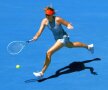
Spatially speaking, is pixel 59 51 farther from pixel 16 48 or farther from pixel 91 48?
pixel 16 48

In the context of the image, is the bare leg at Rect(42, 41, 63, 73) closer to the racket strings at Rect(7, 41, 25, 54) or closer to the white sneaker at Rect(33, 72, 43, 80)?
the white sneaker at Rect(33, 72, 43, 80)

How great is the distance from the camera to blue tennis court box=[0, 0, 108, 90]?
10.8m

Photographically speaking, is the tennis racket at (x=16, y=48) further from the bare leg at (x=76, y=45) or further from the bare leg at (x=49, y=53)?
the bare leg at (x=76, y=45)

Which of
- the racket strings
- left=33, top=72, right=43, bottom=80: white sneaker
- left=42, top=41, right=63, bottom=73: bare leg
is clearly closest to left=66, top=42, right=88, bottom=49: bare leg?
left=42, top=41, right=63, bottom=73: bare leg

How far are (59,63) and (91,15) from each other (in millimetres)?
3031

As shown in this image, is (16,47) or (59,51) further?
(59,51)

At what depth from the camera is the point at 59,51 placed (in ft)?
40.0

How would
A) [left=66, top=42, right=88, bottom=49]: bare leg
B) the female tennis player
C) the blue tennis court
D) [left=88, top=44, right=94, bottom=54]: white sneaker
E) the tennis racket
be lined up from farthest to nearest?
1. [left=88, top=44, right=94, bottom=54]: white sneaker
2. [left=66, top=42, right=88, bottom=49]: bare leg
3. the tennis racket
4. the female tennis player
5. the blue tennis court

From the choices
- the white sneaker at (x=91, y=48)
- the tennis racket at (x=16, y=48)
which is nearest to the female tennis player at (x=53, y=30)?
the tennis racket at (x=16, y=48)

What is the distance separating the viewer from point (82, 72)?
36.8 feet

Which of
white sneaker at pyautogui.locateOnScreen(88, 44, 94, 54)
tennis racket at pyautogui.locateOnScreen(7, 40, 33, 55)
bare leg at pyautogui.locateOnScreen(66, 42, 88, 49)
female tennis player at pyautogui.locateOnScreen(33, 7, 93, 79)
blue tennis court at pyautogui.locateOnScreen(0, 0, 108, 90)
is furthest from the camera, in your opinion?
white sneaker at pyautogui.locateOnScreen(88, 44, 94, 54)

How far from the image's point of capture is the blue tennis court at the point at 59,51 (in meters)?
10.8

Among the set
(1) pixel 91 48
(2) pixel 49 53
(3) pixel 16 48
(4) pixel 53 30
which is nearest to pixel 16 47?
(3) pixel 16 48

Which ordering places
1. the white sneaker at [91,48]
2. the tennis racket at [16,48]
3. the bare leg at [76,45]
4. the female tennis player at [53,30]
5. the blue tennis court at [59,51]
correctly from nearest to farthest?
the blue tennis court at [59,51] → the female tennis player at [53,30] → the tennis racket at [16,48] → the bare leg at [76,45] → the white sneaker at [91,48]
